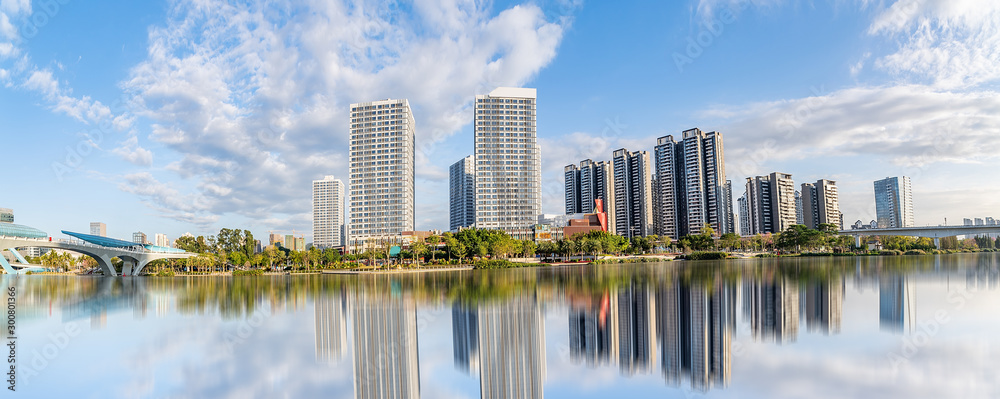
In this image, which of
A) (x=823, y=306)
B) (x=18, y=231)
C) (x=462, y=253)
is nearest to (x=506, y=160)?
(x=462, y=253)

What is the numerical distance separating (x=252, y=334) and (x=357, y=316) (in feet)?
17.1

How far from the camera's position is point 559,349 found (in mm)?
16641

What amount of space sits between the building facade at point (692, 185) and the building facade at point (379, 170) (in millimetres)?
88712

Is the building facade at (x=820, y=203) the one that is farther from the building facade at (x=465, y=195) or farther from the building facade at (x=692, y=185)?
the building facade at (x=465, y=195)

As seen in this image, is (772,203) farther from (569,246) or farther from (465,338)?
(465,338)

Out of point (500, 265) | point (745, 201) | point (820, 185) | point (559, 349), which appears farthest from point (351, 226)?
point (820, 185)

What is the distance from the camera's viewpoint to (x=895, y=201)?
6073 inches


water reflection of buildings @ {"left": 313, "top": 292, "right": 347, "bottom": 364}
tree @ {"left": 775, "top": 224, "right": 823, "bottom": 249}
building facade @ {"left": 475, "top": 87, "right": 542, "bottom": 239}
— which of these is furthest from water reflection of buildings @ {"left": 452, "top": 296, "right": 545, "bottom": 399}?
tree @ {"left": 775, "top": 224, "right": 823, "bottom": 249}

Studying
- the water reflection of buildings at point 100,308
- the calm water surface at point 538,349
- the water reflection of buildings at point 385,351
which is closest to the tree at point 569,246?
the calm water surface at point 538,349

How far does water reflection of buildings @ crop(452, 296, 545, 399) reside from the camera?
1365cm

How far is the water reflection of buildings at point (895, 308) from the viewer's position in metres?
20.0

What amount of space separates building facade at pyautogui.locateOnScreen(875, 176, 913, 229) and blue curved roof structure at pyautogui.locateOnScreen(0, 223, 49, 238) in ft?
677

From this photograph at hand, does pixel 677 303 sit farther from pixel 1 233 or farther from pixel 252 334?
pixel 1 233

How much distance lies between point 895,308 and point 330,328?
27.4 m
